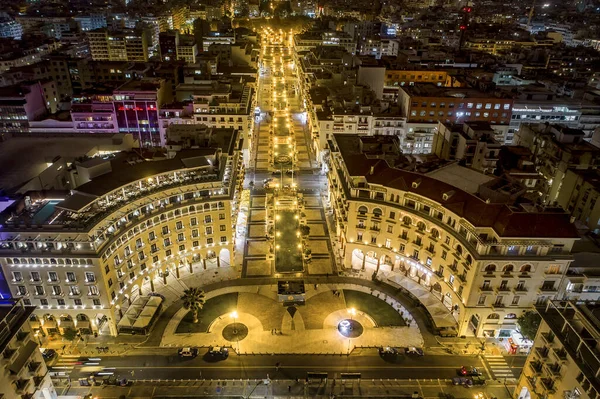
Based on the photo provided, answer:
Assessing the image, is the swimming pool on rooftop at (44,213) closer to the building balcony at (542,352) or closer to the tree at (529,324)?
the building balcony at (542,352)

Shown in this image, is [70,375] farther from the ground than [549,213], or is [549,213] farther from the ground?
[549,213]

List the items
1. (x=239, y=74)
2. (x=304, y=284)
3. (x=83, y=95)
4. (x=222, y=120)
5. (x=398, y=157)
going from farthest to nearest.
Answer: (x=239, y=74) < (x=83, y=95) < (x=222, y=120) < (x=398, y=157) < (x=304, y=284)

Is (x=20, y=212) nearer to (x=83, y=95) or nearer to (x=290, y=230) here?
(x=290, y=230)

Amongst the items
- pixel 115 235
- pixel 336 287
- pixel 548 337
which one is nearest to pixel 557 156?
pixel 336 287

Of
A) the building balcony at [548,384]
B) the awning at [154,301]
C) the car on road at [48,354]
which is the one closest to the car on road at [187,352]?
the awning at [154,301]

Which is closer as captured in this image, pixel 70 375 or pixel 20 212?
pixel 70 375

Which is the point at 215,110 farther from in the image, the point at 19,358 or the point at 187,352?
the point at 19,358

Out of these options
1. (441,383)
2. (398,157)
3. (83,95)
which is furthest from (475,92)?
(83,95)
